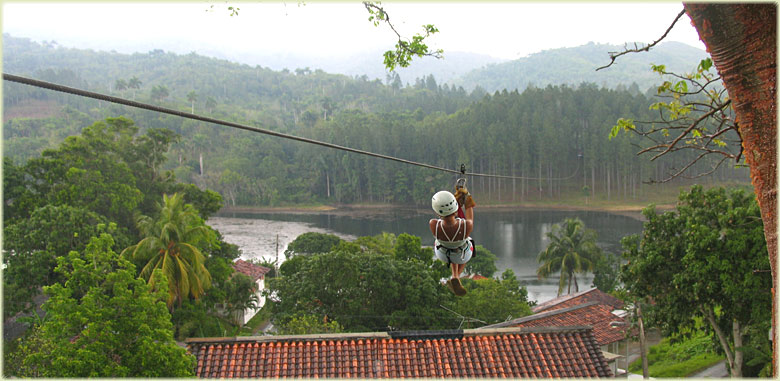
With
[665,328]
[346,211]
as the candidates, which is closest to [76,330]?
[665,328]

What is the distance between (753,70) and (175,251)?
17.4 meters

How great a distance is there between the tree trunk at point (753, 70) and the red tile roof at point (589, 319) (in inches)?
549

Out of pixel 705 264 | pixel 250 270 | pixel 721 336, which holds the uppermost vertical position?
pixel 705 264

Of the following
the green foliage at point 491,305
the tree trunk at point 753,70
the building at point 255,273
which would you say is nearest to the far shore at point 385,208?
the building at point 255,273

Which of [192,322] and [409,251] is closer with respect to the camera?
[192,322]

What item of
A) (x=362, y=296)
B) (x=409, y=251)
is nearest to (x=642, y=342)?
(x=362, y=296)

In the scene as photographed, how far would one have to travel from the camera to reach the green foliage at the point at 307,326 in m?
15.4

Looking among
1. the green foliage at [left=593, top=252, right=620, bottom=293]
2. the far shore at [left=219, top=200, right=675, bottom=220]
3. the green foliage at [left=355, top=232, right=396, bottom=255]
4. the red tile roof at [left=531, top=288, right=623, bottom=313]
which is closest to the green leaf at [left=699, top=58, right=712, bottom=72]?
the red tile roof at [left=531, top=288, right=623, bottom=313]

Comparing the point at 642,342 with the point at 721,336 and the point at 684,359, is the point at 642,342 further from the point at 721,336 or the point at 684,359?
the point at 684,359

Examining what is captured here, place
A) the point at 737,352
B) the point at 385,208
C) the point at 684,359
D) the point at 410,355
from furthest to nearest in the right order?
the point at 385,208 → the point at 684,359 → the point at 737,352 → the point at 410,355

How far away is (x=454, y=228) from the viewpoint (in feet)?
14.4

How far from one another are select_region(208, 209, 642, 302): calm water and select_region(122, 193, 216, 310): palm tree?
1699cm

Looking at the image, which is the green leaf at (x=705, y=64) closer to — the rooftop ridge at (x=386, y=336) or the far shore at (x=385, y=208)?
the rooftop ridge at (x=386, y=336)

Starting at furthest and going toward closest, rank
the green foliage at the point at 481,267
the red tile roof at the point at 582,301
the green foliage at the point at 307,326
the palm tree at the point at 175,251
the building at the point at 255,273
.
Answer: the green foliage at the point at 481,267, the building at the point at 255,273, the red tile roof at the point at 582,301, the palm tree at the point at 175,251, the green foliage at the point at 307,326
